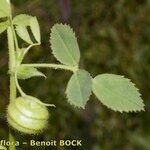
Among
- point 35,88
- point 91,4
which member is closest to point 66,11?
point 35,88

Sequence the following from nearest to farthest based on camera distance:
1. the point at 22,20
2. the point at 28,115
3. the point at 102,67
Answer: the point at 28,115
the point at 22,20
the point at 102,67

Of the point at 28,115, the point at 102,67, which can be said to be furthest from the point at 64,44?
the point at 102,67

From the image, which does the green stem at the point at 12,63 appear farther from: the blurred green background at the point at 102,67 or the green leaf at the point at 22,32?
the blurred green background at the point at 102,67

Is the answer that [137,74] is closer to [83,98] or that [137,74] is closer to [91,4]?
[91,4]

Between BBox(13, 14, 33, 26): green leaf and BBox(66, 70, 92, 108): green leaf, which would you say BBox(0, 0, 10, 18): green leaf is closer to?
BBox(13, 14, 33, 26): green leaf

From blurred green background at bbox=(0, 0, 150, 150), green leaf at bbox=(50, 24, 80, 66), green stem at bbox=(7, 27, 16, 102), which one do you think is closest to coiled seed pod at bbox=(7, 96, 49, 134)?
green stem at bbox=(7, 27, 16, 102)

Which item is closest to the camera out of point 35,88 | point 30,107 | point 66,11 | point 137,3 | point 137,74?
point 30,107

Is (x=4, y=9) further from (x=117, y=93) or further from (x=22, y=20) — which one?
(x=117, y=93)
